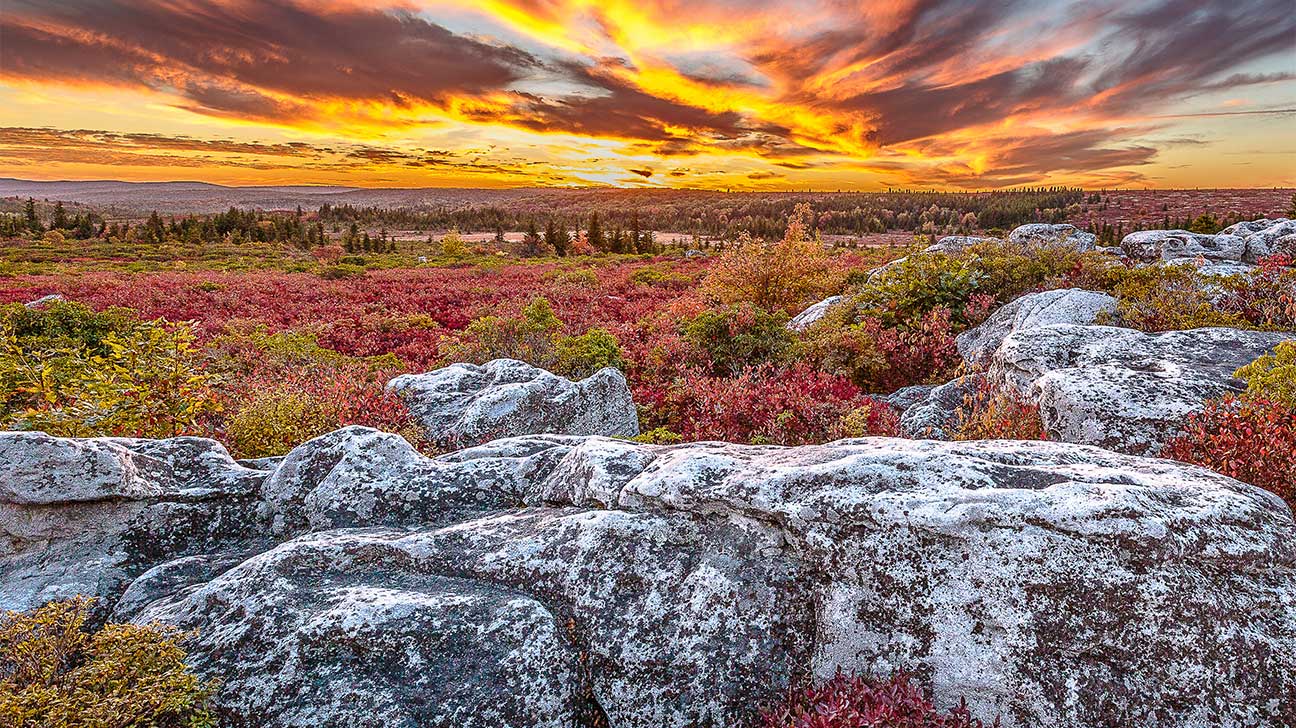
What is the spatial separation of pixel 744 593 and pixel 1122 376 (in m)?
5.57

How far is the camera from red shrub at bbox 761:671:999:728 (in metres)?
3.14

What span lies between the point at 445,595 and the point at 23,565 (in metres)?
3.08

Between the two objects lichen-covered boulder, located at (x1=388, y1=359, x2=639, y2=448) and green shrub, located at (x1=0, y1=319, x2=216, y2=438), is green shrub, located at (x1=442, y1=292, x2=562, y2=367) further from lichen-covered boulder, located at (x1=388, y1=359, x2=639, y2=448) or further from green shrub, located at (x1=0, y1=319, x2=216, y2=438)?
green shrub, located at (x1=0, y1=319, x2=216, y2=438)

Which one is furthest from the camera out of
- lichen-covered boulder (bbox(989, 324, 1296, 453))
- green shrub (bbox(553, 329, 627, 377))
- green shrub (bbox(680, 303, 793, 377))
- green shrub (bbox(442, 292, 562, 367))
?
green shrub (bbox(442, 292, 562, 367))

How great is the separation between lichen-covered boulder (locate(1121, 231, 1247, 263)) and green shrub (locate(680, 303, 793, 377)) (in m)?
22.0

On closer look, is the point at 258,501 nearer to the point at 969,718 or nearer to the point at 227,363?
the point at 969,718

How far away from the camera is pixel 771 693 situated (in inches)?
141

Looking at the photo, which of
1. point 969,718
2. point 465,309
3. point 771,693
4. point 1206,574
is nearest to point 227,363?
point 465,309

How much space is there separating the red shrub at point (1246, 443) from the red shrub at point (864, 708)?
3.49m

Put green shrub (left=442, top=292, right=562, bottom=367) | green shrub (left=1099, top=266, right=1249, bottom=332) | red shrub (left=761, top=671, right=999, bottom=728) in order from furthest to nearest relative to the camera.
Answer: green shrub (left=442, top=292, right=562, bottom=367)
green shrub (left=1099, top=266, right=1249, bottom=332)
red shrub (left=761, top=671, right=999, bottom=728)

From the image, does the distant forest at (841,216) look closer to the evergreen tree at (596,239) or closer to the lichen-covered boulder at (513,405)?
the evergreen tree at (596,239)

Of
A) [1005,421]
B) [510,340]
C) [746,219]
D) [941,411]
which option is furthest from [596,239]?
[1005,421]

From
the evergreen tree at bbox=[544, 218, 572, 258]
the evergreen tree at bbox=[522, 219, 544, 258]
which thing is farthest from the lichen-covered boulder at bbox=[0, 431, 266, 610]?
the evergreen tree at bbox=[544, 218, 572, 258]

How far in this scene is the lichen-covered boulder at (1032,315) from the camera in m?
11.1
